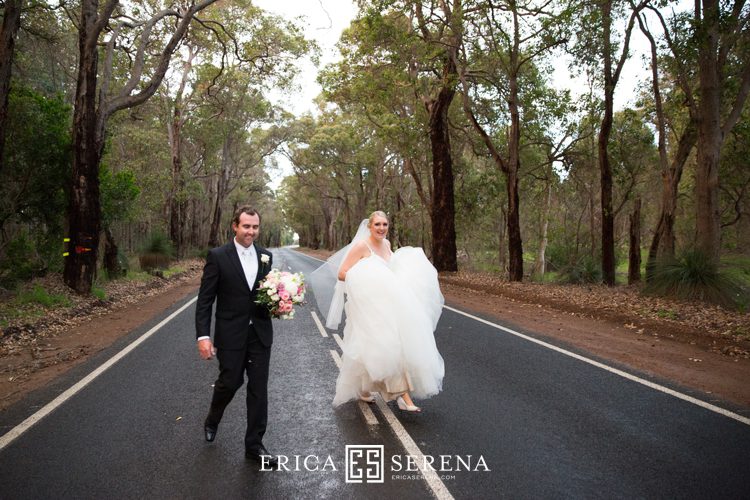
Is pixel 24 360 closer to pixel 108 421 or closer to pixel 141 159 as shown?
pixel 108 421

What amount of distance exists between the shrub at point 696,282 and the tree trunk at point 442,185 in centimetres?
1114

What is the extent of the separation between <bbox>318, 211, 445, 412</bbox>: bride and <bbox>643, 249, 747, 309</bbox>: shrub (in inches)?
389

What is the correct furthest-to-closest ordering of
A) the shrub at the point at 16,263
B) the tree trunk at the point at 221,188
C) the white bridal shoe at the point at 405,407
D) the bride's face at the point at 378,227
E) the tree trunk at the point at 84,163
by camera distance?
the tree trunk at the point at 221,188 → the tree trunk at the point at 84,163 → the shrub at the point at 16,263 → the bride's face at the point at 378,227 → the white bridal shoe at the point at 405,407

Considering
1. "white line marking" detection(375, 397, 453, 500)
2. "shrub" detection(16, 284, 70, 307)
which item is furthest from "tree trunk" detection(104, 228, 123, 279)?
"white line marking" detection(375, 397, 453, 500)

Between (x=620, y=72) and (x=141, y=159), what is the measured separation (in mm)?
26849

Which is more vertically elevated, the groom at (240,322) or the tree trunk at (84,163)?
the tree trunk at (84,163)

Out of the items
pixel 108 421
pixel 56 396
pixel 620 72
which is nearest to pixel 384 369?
pixel 108 421

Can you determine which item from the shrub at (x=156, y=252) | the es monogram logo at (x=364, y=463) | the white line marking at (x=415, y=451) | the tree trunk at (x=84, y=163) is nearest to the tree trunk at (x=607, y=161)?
the white line marking at (x=415, y=451)

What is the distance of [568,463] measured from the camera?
415 centimetres

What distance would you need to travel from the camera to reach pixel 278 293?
4.18 meters

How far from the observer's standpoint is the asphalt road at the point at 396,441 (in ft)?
A: 12.4

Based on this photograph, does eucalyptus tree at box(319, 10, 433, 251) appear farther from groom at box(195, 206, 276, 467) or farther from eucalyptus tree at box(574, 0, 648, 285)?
groom at box(195, 206, 276, 467)

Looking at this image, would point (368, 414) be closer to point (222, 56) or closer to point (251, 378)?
point (251, 378)

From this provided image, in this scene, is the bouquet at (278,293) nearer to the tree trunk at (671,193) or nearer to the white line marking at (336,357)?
the white line marking at (336,357)
